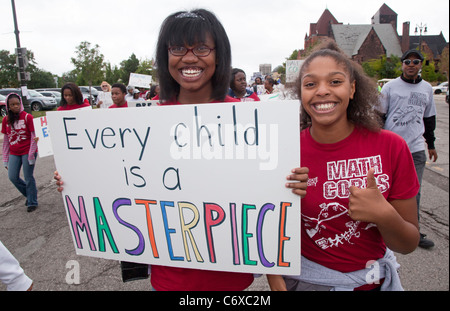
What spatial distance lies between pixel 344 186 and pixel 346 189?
0.02 meters

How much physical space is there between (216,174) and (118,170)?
48 centimetres

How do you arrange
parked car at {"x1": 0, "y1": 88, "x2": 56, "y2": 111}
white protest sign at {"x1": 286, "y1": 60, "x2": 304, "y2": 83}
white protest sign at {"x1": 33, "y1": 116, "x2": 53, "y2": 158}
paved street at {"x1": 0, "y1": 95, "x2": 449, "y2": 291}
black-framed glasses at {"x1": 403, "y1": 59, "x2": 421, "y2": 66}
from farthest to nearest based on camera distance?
parked car at {"x1": 0, "y1": 88, "x2": 56, "y2": 111}, white protest sign at {"x1": 33, "y1": 116, "x2": 53, "y2": 158}, black-framed glasses at {"x1": 403, "y1": 59, "x2": 421, "y2": 66}, paved street at {"x1": 0, "y1": 95, "x2": 449, "y2": 291}, white protest sign at {"x1": 286, "y1": 60, "x2": 304, "y2": 83}

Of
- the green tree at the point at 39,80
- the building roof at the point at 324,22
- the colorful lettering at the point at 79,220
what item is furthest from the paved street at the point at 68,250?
the building roof at the point at 324,22

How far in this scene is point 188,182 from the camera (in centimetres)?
134

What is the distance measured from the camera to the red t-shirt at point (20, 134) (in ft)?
14.6

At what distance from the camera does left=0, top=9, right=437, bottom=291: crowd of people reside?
125 centimetres

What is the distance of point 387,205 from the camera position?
1180 mm

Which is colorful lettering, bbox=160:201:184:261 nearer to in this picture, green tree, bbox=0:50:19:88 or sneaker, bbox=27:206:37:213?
sneaker, bbox=27:206:37:213

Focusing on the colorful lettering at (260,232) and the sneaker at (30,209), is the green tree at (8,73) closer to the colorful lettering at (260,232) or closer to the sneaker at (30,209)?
the sneaker at (30,209)

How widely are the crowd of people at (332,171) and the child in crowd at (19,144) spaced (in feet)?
11.7

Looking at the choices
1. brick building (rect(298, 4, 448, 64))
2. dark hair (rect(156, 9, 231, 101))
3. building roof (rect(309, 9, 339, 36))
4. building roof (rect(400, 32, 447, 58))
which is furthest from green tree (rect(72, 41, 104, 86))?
building roof (rect(400, 32, 447, 58))

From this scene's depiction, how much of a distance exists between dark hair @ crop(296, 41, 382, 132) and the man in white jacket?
1979mm

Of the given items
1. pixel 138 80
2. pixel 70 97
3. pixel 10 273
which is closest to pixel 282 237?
pixel 10 273
